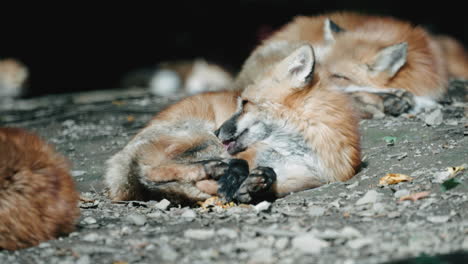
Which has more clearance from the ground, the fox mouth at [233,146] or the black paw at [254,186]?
the fox mouth at [233,146]

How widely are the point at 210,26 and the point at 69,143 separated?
792 cm

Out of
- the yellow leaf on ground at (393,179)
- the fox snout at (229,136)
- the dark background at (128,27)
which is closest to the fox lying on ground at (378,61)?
the fox snout at (229,136)

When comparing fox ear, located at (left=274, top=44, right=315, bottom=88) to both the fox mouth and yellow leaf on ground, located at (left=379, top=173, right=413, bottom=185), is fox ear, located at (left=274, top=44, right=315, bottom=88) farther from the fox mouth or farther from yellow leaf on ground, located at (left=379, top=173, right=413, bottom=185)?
yellow leaf on ground, located at (left=379, top=173, right=413, bottom=185)

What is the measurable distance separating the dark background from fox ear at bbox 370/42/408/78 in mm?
6845

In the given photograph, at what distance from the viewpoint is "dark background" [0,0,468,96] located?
13.1m

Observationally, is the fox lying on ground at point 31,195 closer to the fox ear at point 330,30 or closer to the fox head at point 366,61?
the fox head at point 366,61

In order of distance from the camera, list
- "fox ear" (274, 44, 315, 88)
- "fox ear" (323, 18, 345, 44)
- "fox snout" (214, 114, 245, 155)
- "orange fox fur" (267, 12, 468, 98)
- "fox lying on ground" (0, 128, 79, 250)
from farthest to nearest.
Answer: "fox ear" (323, 18, 345, 44) → "orange fox fur" (267, 12, 468, 98) → "fox ear" (274, 44, 315, 88) → "fox snout" (214, 114, 245, 155) → "fox lying on ground" (0, 128, 79, 250)

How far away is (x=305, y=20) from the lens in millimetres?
7590

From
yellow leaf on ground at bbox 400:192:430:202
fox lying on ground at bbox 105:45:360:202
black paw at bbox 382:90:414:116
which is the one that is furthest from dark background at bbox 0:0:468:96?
yellow leaf on ground at bbox 400:192:430:202

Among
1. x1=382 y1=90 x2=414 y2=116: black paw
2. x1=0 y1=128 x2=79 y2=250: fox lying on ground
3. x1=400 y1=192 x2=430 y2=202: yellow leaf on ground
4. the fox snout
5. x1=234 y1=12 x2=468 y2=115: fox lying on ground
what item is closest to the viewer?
x1=0 y1=128 x2=79 y2=250: fox lying on ground

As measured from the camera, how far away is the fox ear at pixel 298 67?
422 centimetres

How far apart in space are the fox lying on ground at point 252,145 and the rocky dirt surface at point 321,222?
0.41 feet

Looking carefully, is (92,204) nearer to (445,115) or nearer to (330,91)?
(330,91)

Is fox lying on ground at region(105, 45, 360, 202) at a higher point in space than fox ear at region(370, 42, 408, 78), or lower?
lower
